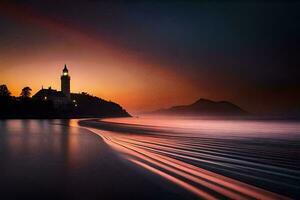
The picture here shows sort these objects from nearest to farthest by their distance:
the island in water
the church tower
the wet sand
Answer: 1. the wet sand
2. the island in water
3. the church tower

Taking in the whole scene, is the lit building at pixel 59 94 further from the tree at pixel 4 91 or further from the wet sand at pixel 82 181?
the wet sand at pixel 82 181

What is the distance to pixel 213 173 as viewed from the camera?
8.56m

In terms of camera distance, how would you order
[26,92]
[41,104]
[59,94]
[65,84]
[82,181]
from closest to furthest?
[82,181] < [41,104] < [26,92] < [59,94] < [65,84]

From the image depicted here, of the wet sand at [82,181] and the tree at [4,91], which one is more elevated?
the tree at [4,91]

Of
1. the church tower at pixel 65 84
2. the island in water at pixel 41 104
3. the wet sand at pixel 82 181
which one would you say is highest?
the church tower at pixel 65 84

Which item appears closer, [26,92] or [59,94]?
[26,92]

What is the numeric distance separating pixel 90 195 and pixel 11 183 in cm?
302

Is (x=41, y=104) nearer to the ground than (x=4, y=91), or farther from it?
nearer to the ground

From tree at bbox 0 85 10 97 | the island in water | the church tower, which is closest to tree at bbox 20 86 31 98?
the island in water

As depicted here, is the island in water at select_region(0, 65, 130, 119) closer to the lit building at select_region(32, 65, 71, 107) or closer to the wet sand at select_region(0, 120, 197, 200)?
the lit building at select_region(32, 65, 71, 107)

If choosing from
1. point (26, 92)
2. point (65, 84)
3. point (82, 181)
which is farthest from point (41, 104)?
point (82, 181)

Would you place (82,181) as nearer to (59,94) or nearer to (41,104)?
(41,104)

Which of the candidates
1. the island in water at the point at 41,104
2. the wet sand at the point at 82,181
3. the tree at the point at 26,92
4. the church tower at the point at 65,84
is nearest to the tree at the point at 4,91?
the island in water at the point at 41,104

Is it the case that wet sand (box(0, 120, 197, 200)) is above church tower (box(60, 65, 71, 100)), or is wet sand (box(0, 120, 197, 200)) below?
below
